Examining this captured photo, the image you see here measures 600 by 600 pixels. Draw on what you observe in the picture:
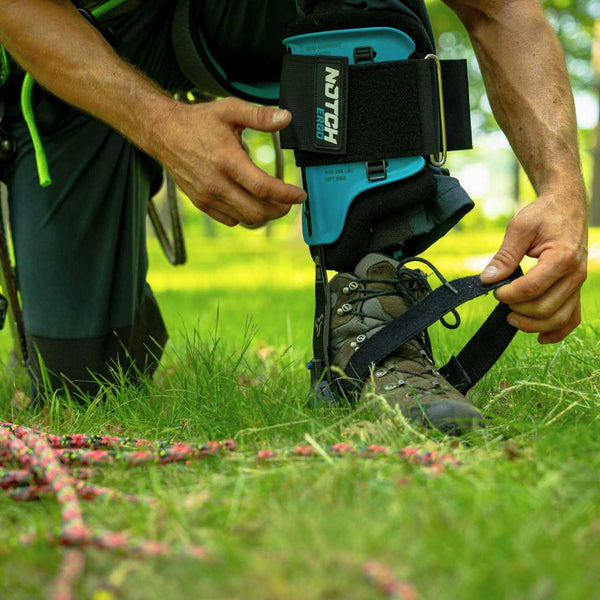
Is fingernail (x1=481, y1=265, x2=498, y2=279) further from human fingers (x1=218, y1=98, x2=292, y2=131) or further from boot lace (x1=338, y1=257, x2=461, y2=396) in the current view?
human fingers (x1=218, y1=98, x2=292, y2=131)

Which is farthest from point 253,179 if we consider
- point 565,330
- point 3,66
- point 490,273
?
point 3,66

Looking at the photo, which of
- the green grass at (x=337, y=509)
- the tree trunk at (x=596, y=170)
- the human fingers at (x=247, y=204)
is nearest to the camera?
the green grass at (x=337, y=509)

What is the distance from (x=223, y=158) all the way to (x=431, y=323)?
62cm

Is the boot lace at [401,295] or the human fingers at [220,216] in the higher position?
the human fingers at [220,216]

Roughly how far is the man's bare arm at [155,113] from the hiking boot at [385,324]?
10.5 inches

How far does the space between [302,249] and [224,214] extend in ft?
40.5

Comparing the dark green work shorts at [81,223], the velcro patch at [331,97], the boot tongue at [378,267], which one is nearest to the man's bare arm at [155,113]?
the velcro patch at [331,97]

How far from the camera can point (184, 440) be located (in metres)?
1.74

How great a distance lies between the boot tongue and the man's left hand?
0.26m

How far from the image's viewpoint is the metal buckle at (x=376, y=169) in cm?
188

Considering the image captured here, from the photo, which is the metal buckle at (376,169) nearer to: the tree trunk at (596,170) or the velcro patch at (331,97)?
the velcro patch at (331,97)

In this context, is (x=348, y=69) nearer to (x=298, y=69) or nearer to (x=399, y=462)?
(x=298, y=69)

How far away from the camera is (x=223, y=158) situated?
5.84 feet

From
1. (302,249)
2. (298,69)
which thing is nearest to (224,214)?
(298,69)
